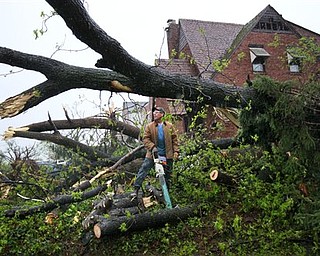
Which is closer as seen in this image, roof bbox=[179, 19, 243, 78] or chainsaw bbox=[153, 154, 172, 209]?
chainsaw bbox=[153, 154, 172, 209]

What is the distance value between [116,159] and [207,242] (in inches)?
144

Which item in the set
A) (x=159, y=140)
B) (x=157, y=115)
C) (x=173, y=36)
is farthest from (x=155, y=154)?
(x=173, y=36)

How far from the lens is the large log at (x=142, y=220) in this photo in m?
4.69

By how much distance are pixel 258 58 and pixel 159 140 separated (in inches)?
546

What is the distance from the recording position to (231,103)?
5.82 m

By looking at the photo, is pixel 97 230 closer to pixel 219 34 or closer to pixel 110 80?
pixel 110 80

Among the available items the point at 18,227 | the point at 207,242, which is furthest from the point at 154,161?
the point at 18,227

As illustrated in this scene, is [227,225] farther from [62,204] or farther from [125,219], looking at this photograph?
[62,204]

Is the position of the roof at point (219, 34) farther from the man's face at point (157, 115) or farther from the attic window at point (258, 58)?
the man's face at point (157, 115)

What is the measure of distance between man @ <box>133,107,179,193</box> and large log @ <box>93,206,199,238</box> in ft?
2.68

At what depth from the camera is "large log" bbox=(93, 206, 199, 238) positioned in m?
4.69

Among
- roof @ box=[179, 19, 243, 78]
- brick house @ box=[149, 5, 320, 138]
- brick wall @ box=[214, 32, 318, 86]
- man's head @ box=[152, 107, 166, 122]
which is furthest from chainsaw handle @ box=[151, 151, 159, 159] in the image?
roof @ box=[179, 19, 243, 78]

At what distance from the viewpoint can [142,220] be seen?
5.00 metres

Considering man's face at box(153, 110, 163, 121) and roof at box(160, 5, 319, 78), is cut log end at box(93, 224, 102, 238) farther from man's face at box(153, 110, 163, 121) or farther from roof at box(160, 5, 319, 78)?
roof at box(160, 5, 319, 78)
